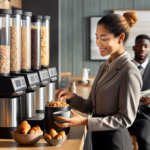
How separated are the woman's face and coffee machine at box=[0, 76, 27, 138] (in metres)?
0.40

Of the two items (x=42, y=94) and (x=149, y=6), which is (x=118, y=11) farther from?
(x=42, y=94)

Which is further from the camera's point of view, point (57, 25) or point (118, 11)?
point (118, 11)

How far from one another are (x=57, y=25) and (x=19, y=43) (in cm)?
102

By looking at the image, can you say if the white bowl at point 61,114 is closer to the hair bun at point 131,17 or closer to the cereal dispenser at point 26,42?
the cereal dispenser at point 26,42

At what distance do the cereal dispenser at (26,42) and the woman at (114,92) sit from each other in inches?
15.8

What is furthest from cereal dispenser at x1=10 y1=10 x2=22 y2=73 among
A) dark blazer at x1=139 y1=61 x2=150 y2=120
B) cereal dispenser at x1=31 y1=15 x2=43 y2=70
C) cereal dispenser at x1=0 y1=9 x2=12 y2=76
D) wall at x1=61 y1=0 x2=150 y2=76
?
wall at x1=61 y1=0 x2=150 y2=76

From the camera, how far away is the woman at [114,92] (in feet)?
3.22

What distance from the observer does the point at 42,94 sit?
1399 mm

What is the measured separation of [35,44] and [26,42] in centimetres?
11

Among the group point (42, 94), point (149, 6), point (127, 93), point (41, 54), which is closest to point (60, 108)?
point (127, 93)

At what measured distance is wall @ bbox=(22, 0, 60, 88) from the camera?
2.19 meters

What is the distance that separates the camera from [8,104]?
3.34 feet

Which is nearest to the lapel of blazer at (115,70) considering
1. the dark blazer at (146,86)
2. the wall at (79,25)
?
the dark blazer at (146,86)

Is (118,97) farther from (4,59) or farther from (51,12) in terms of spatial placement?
(51,12)
